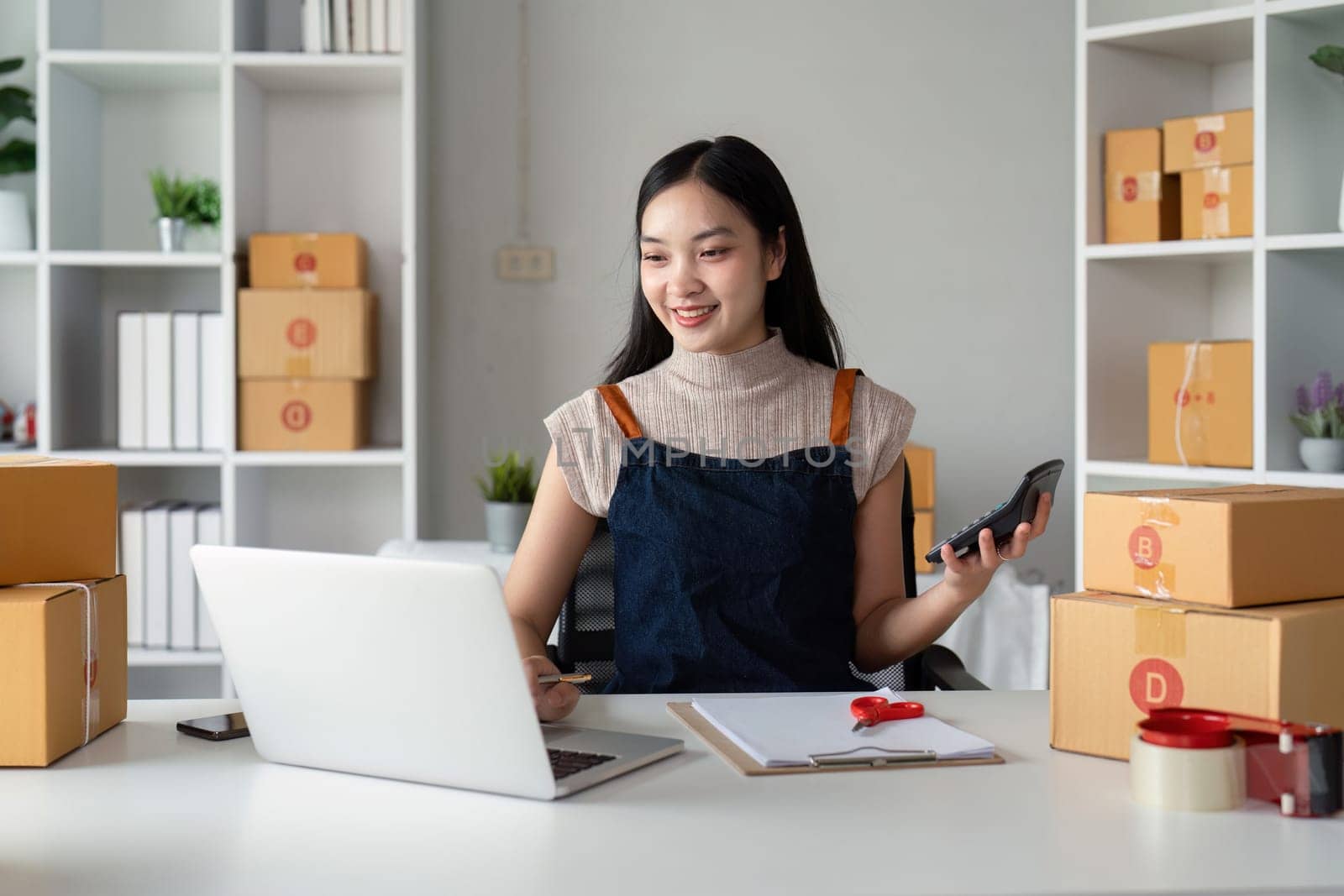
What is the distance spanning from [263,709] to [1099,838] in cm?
65

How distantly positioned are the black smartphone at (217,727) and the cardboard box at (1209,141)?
7.02 feet

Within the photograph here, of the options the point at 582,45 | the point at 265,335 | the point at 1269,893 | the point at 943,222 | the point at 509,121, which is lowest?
the point at 1269,893

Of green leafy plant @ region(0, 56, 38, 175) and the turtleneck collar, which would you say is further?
green leafy plant @ region(0, 56, 38, 175)

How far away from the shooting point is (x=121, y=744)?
1.11 metres

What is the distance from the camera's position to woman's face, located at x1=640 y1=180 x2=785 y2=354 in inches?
61.6

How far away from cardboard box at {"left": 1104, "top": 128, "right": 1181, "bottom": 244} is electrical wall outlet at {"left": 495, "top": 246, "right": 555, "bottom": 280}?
1.28 metres

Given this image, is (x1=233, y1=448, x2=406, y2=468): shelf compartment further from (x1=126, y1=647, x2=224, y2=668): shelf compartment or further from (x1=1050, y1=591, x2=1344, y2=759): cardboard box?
(x1=1050, y1=591, x2=1344, y2=759): cardboard box

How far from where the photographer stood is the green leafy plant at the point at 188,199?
9.04 feet

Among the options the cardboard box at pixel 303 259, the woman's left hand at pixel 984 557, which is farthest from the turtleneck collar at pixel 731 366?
the cardboard box at pixel 303 259

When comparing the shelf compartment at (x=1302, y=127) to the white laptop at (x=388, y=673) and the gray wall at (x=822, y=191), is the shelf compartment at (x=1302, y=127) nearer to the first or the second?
the gray wall at (x=822, y=191)

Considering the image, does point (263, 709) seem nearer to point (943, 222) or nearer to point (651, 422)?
point (651, 422)

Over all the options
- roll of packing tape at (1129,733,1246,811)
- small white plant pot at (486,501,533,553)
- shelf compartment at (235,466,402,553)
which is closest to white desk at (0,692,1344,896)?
roll of packing tape at (1129,733,1246,811)

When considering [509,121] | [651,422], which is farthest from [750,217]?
[509,121]

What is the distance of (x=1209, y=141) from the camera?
2518 mm
